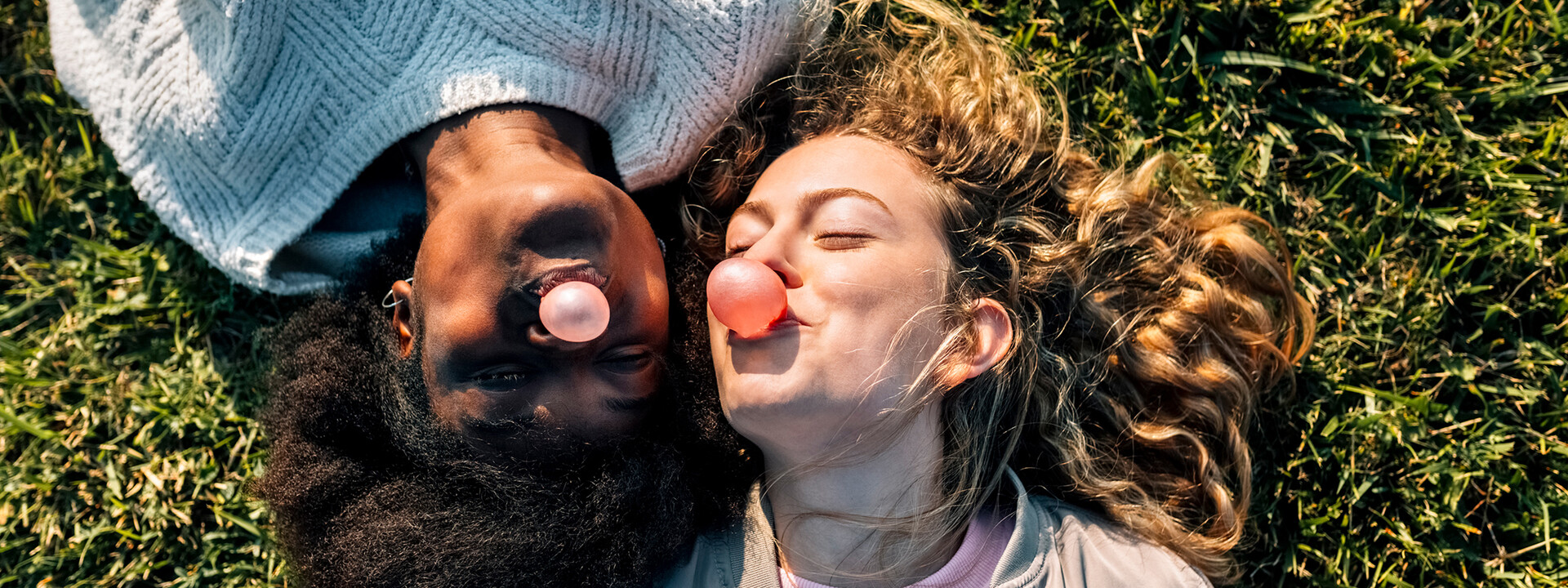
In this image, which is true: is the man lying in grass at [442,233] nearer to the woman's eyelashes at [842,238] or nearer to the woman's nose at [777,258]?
the woman's nose at [777,258]

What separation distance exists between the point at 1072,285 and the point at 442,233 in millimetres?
1833

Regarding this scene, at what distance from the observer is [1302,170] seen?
3.12 metres

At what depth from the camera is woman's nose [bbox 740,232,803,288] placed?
243cm

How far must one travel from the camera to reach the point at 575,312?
6.97 feet

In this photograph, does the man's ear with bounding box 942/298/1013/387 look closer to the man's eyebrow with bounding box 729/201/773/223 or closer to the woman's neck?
the woman's neck

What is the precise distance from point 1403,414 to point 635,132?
8.58 ft

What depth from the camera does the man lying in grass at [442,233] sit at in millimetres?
2379

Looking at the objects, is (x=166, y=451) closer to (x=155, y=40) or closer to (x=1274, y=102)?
(x=155, y=40)

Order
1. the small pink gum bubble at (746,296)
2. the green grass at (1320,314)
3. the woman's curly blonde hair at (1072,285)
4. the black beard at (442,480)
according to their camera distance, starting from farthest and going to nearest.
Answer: the green grass at (1320,314), the woman's curly blonde hair at (1072,285), the black beard at (442,480), the small pink gum bubble at (746,296)

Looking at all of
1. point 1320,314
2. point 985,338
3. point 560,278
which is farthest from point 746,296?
point 1320,314

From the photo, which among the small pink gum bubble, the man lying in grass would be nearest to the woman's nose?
the small pink gum bubble

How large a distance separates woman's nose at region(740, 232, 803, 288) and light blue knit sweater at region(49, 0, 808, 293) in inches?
22.1

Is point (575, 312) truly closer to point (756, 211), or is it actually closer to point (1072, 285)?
point (756, 211)

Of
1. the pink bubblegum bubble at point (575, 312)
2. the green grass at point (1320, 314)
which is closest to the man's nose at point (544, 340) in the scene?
the pink bubblegum bubble at point (575, 312)
